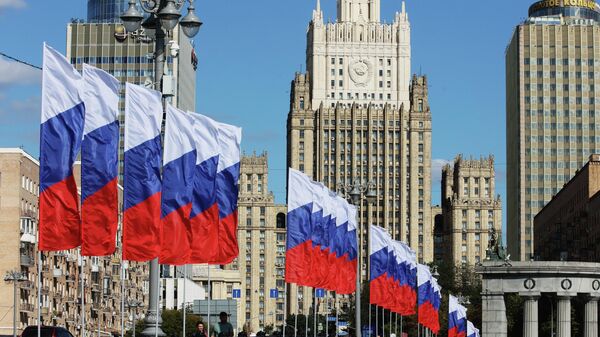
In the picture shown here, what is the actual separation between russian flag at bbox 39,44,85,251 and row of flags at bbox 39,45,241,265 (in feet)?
0.07

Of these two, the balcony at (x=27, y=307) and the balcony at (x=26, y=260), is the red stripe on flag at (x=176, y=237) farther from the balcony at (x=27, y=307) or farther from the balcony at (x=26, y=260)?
the balcony at (x=27, y=307)

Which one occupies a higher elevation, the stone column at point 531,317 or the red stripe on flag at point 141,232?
the red stripe on flag at point 141,232

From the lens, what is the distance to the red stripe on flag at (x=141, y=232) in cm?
3288

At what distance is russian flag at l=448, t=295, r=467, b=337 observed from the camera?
92.9m

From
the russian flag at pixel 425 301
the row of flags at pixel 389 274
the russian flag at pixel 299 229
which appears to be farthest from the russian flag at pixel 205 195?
the russian flag at pixel 425 301

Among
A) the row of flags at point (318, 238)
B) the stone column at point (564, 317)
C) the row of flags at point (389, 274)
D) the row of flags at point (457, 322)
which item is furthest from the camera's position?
the row of flags at point (457, 322)

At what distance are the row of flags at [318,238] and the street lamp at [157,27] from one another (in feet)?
58.2

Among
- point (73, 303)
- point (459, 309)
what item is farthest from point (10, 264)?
point (459, 309)

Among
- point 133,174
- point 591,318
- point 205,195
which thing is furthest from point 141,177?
point 591,318

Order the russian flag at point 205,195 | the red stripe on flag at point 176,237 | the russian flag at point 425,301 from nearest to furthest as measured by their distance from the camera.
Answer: the red stripe on flag at point 176,237, the russian flag at point 205,195, the russian flag at point 425,301

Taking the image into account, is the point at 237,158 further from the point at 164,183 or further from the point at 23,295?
the point at 23,295

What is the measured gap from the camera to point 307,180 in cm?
5338

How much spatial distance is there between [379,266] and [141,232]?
35.2 meters

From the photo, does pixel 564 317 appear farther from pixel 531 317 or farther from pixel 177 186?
pixel 177 186
